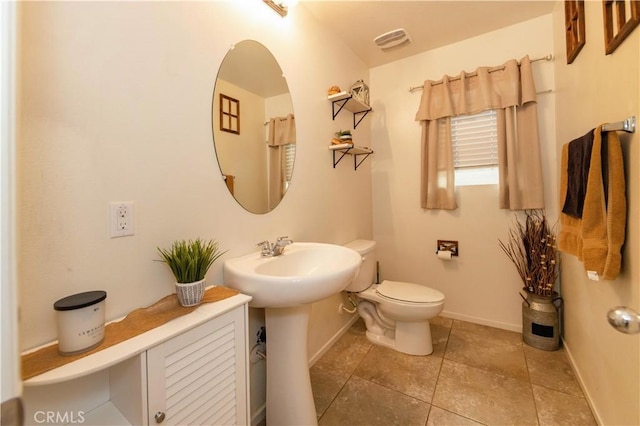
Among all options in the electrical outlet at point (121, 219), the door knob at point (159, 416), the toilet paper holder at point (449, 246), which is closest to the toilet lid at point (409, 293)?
the toilet paper holder at point (449, 246)

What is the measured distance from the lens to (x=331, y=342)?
6.36ft

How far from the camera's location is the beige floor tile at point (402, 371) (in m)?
1.50

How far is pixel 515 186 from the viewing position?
6.38ft

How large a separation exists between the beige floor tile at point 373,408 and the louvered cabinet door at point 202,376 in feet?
2.16

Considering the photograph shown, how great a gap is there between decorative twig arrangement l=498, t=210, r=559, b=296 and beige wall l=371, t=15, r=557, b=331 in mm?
101

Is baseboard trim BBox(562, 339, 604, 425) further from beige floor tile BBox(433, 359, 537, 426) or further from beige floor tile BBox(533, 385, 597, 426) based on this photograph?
beige floor tile BBox(433, 359, 537, 426)

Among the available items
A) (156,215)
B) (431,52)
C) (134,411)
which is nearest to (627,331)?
(134,411)

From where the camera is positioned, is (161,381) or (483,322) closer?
(161,381)

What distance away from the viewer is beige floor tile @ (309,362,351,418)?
1424 mm

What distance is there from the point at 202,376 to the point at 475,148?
233 cm

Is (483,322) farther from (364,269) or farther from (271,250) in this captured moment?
(271,250)

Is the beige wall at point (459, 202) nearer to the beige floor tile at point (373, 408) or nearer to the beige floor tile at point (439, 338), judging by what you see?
the beige floor tile at point (439, 338)

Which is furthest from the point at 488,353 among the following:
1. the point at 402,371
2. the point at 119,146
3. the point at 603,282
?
the point at 119,146

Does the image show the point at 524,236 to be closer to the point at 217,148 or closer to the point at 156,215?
the point at 217,148
